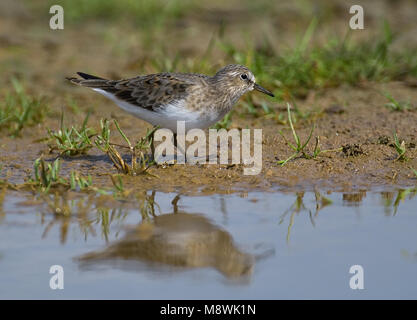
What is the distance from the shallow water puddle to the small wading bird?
108 cm

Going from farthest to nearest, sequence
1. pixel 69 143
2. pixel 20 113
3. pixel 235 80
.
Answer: pixel 20 113 < pixel 235 80 < pixel 69 143

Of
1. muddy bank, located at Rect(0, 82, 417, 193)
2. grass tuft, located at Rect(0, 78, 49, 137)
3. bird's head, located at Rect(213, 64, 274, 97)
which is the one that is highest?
bird's head, located at Rect(213, 64, 274, 97)

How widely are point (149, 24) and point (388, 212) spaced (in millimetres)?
7911

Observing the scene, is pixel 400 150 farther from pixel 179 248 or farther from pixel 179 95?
pixel 179 248

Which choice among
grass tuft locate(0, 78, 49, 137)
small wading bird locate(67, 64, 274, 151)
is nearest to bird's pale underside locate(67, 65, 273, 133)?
small wading bird locate(67, 64, 274, 151)

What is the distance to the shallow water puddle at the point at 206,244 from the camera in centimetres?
436

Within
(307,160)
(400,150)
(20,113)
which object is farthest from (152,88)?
(400,150)

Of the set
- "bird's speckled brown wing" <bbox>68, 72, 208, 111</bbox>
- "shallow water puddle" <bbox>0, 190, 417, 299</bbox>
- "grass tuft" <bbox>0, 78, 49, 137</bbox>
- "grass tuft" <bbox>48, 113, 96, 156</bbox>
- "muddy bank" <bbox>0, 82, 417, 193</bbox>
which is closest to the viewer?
"shallow water puddle" <bbox>0, 190, 417, 299</bbox>

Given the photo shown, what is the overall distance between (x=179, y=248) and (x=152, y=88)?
2.80 metres

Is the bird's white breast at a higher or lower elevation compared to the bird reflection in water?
higher

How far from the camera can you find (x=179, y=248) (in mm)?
5090

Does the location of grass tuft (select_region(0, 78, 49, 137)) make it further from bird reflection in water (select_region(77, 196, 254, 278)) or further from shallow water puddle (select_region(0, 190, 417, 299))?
bird reflection in water (select_region(77, 196, 254, 278))

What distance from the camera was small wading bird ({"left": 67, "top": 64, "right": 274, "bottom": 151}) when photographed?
23.7 ft

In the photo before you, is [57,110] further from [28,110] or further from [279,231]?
[279,231]
